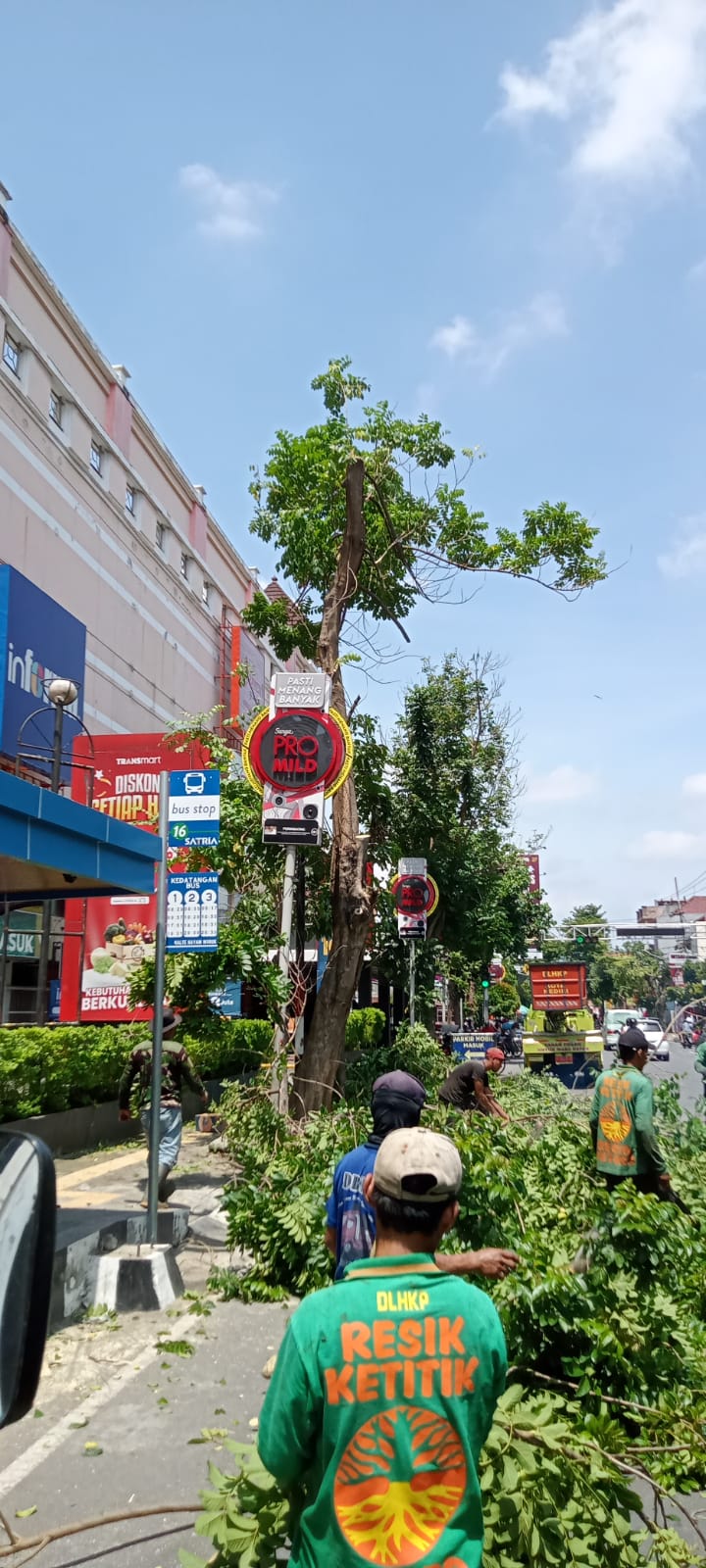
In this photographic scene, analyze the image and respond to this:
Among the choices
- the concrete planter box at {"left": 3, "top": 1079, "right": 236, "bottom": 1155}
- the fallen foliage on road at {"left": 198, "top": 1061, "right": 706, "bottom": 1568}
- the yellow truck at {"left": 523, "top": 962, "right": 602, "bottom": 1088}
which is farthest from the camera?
the yellow truck at {"left": 523, "top": 962, "right": 602, "bottom": 1088}

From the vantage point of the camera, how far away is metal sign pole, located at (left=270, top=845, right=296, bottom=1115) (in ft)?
34.6

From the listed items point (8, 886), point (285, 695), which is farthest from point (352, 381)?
point (8, 886)

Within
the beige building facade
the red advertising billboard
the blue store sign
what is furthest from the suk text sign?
the red advertising billboard

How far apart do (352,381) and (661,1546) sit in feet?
48.4

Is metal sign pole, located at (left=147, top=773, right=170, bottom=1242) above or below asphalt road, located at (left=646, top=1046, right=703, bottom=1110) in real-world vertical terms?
above

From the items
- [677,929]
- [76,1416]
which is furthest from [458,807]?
[677,929]

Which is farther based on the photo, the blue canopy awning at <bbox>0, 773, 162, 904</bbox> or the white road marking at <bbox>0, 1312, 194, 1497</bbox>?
the blue canopy awning at <bbox>0, 773, 162, 904</bbox>

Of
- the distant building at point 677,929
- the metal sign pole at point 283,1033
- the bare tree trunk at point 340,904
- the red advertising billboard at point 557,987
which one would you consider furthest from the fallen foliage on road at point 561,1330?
the distant building at point 677,929

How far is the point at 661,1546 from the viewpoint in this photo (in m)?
3.45

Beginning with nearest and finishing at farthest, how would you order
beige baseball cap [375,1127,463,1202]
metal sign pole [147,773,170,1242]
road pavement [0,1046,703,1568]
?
beige baseball cap [375,1127,463,1202], road pavement [0,1046,703,1568], metal sign pole [147,773,170,1242]

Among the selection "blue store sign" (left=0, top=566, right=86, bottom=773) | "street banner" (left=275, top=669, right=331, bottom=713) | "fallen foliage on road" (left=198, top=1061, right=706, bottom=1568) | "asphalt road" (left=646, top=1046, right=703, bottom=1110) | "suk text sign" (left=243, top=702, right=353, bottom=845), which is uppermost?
"blue store sign" (left=0, top=566, right=86, bottom=773)

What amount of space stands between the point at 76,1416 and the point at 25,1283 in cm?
443

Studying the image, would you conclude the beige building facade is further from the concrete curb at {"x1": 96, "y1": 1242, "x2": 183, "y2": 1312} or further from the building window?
the concrete curb at {"x1": 96, "y1": 1242, "x2": 183, "y2": 1312}

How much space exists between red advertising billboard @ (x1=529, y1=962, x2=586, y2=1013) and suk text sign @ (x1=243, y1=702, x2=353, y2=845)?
→ 18822 millimetres
